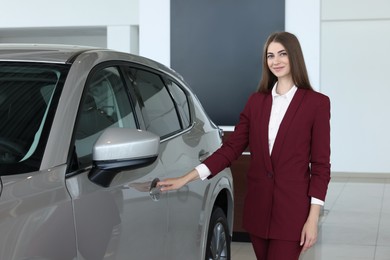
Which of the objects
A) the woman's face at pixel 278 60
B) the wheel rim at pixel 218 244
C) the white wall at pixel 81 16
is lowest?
the wheel rim at pixel 218 244

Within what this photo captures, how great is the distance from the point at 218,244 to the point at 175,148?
0.89 meters

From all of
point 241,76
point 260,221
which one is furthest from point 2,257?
point 241,76

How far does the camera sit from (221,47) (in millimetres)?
7824

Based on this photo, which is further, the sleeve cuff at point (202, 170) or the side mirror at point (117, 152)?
the sleeve cuff at point (202, 170)

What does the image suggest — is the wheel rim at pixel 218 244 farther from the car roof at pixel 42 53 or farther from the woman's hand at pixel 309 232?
the car roof at pixel 42 53

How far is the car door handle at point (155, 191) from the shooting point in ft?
9.29

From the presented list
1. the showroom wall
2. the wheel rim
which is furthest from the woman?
the showroom wall

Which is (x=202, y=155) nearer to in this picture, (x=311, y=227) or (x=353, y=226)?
(x=311, y=227)

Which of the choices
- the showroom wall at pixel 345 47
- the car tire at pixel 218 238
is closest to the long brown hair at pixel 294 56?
the car tire at pixel 218 238

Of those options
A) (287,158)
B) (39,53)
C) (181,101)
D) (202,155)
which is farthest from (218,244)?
(39,53)

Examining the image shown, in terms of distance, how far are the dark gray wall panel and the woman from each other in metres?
4.80

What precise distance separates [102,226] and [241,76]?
556 centimetres

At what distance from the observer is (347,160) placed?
493 inches

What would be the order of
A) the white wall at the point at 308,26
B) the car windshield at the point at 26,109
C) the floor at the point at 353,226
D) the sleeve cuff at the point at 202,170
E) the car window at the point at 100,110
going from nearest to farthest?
the car windshield at the point at 26,109 < the car window at the point at 100,110 < the sleeve cuff at the point at 202,170 < the floor at the point at 353,226 < the white wall at the point at 308,26
